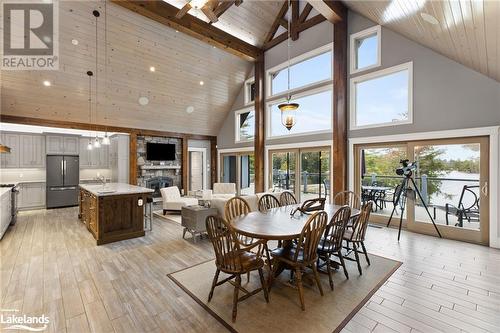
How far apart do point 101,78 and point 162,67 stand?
62.9 inches

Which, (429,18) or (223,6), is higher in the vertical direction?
(223,6)

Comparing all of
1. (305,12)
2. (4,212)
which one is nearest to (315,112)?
(305,12)

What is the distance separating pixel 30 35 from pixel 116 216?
4.11 meters

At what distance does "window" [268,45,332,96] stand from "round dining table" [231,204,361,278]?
4.47 meters

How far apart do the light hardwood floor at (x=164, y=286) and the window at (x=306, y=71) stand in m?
4.45

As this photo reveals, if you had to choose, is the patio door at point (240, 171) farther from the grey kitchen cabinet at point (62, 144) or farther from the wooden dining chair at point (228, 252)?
the wooden dining chair at point (228, 252)

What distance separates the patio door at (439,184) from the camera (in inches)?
162

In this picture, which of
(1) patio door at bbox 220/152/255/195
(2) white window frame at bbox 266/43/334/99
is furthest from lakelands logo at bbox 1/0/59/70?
(1) patio door at bbox 220/152/255/195

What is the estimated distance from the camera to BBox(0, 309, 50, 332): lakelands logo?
206cm

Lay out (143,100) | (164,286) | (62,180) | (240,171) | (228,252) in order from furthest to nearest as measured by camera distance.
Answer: (240,171) → (62,180) → (143,100) → (164,286) → (228,252)

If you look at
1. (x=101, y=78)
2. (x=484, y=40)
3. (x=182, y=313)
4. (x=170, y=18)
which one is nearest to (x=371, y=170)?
(x=484, y=40)

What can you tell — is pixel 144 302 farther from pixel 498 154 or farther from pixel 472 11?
pixel 498 154

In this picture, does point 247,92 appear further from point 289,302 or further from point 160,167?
point 289,302

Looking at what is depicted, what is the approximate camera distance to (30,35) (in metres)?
4.59
